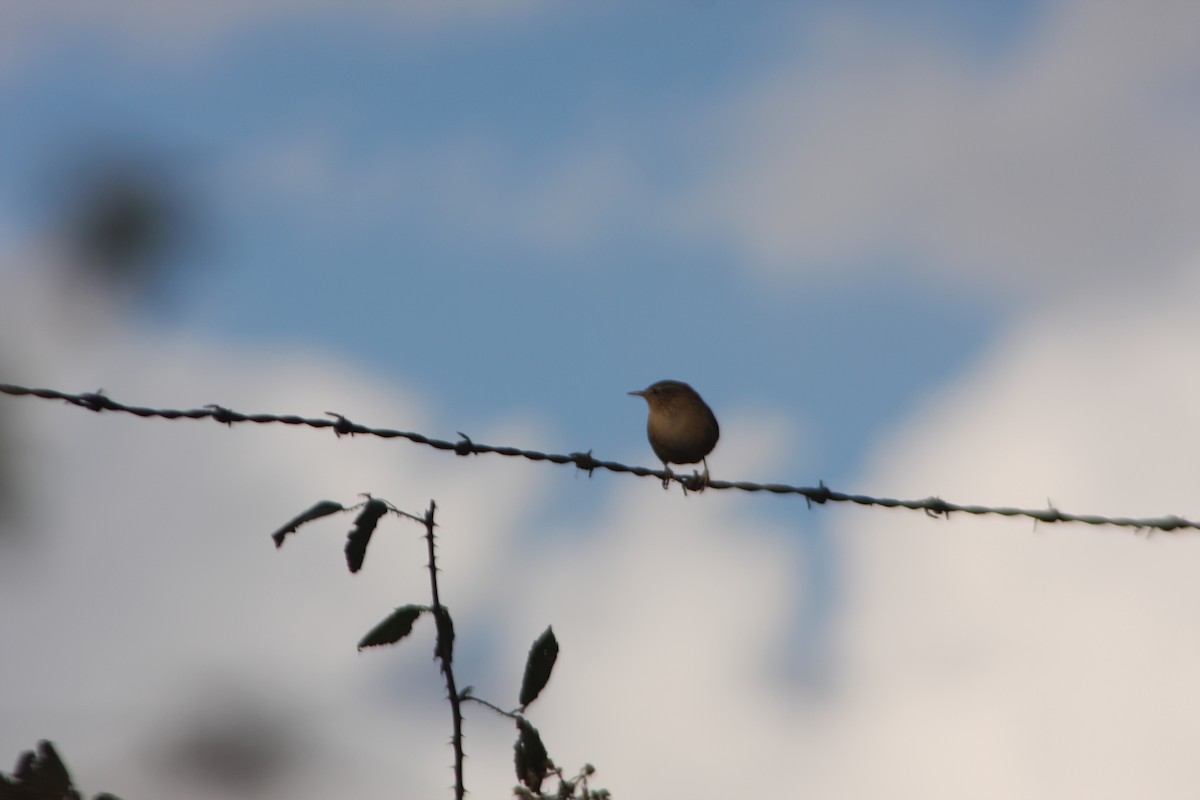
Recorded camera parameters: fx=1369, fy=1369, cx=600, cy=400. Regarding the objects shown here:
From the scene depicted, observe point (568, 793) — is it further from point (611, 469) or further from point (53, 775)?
point (53, 775)

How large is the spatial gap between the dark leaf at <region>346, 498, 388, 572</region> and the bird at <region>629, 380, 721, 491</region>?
17.1 ft

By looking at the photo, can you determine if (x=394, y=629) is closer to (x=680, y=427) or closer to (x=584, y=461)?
(x=584, y=461)

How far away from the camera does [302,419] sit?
5172 mm

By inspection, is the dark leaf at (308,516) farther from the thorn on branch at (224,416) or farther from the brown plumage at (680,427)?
the brown plumage at (680,427)

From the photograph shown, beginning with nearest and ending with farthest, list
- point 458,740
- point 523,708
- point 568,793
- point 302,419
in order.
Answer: point 458,740
point 523,708
point 568,793
point 302,419

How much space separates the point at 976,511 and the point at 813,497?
2.21 feet

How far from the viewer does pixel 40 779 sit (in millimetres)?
2092

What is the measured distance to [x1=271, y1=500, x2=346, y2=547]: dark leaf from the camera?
4.00 metres

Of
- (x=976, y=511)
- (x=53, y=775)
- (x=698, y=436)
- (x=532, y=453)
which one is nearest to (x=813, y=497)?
(x=976, y=511)

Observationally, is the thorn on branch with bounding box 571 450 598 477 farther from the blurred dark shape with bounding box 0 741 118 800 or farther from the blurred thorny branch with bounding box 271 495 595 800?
the blurred dark shape with bounding box 0 741 118 800

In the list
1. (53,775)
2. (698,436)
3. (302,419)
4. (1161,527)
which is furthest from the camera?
(698,436)

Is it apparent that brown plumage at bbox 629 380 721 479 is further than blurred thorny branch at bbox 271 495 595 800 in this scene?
Yes

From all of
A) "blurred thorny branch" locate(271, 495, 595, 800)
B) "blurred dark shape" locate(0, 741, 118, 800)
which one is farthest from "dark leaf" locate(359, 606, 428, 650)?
"blurred dark shape" locate(0, 741, 118, 800)

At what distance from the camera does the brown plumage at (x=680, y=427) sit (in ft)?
29.9
